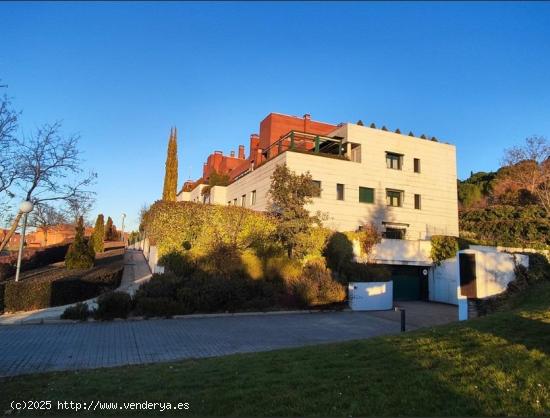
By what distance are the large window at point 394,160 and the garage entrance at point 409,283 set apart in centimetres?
819

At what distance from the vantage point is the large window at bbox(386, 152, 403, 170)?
3116 cm

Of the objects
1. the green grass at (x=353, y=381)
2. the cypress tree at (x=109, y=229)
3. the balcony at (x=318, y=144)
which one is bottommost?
the green grass at (x=353, y=381)

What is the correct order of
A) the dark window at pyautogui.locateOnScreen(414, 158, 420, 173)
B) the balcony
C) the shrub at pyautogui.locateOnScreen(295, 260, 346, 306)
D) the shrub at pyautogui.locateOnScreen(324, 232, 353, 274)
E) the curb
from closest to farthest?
the curb
the shrub at pyautogui.locateOnScreen(295, 260, 346, 306)
the shrub at pyautogui.locateOnScreen(324, 232, 353, 274)
the balcony
the dark window at pyautogui.locateOnScreen(414, 158, 420, 173)

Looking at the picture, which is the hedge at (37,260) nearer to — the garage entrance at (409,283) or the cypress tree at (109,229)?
the garage entrance at (409,283)

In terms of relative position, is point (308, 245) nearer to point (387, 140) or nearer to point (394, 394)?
point (387, 140)

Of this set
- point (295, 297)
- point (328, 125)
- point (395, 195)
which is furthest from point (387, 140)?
point (295, 297)

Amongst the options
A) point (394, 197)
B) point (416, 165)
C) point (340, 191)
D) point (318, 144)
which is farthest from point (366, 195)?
point (416, 165)

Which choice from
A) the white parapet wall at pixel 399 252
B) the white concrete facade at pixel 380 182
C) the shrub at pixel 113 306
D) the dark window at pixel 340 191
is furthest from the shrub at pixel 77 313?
the dark window at pixel 340 191

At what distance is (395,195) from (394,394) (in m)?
27.3

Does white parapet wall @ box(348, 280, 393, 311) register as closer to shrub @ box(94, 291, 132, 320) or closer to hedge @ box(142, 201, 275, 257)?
hedge @ box(142, 201, 275, 257)

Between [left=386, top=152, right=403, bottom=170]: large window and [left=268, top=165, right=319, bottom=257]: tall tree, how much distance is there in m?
12.1

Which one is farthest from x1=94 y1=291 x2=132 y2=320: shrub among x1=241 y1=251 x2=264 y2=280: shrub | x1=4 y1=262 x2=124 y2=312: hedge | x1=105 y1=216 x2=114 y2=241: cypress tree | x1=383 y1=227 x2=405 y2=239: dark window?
x1=105 y1=216 x2=114 y2=241: cypress tree

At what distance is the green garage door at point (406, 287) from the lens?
2594 cm

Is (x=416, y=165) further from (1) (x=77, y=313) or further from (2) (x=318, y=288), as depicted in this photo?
(1) (x=77, y=313)
